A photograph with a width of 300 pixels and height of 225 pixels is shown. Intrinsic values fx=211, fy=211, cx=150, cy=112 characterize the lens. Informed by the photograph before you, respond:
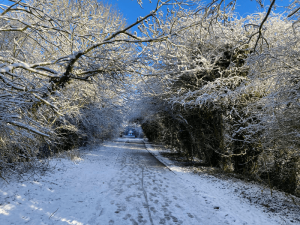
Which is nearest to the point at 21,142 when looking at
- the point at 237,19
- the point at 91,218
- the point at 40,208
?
the point at 40,208

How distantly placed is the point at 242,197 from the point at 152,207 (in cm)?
292

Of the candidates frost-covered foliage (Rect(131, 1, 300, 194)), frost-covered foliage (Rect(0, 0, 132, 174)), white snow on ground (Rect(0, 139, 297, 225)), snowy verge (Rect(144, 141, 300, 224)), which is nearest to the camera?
frost-covered foliage (Rect(0, 0, 132, 174))

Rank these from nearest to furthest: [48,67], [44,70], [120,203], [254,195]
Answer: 1. [48,67]
2. [44,70]
3. [120,203]
4. [254,195]

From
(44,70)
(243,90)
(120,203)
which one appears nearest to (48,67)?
(44,70)

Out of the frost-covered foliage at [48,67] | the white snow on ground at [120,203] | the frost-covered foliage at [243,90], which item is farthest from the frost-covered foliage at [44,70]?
the frost-covered foliage at [243,90]

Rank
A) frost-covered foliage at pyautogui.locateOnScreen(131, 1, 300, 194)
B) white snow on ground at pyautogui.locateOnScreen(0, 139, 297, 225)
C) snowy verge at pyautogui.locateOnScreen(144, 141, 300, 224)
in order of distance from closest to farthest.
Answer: white snow on ground at pyautogui.locateOnScreen(0, 139, 297, 225) → snowy verge at pyautogui.locateOnScreen(144, 141, 300, 224) → frost-covered foliage at pyautogui.locateOnScreen(131, 1, 300, 194)

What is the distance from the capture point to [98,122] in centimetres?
1823

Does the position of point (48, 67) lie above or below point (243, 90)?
below

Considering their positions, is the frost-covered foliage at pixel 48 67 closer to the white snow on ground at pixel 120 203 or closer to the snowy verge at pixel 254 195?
the white snow on ground at pixel 120 203

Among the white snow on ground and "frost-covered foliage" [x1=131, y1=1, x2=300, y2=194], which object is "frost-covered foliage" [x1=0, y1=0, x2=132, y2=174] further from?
"frost-covered foliage" [x1=131, y1=1, x2=300, y2=194]

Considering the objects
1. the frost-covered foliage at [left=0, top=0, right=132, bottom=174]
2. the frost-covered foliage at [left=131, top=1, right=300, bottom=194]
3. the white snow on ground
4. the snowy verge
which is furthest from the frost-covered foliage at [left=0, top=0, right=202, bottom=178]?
the snowy verge

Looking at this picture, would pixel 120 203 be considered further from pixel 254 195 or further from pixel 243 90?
pixel 243 90

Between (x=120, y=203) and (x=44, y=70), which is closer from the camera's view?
(x=44, y=70)

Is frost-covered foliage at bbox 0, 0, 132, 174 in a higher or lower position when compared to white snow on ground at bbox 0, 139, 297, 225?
higher
